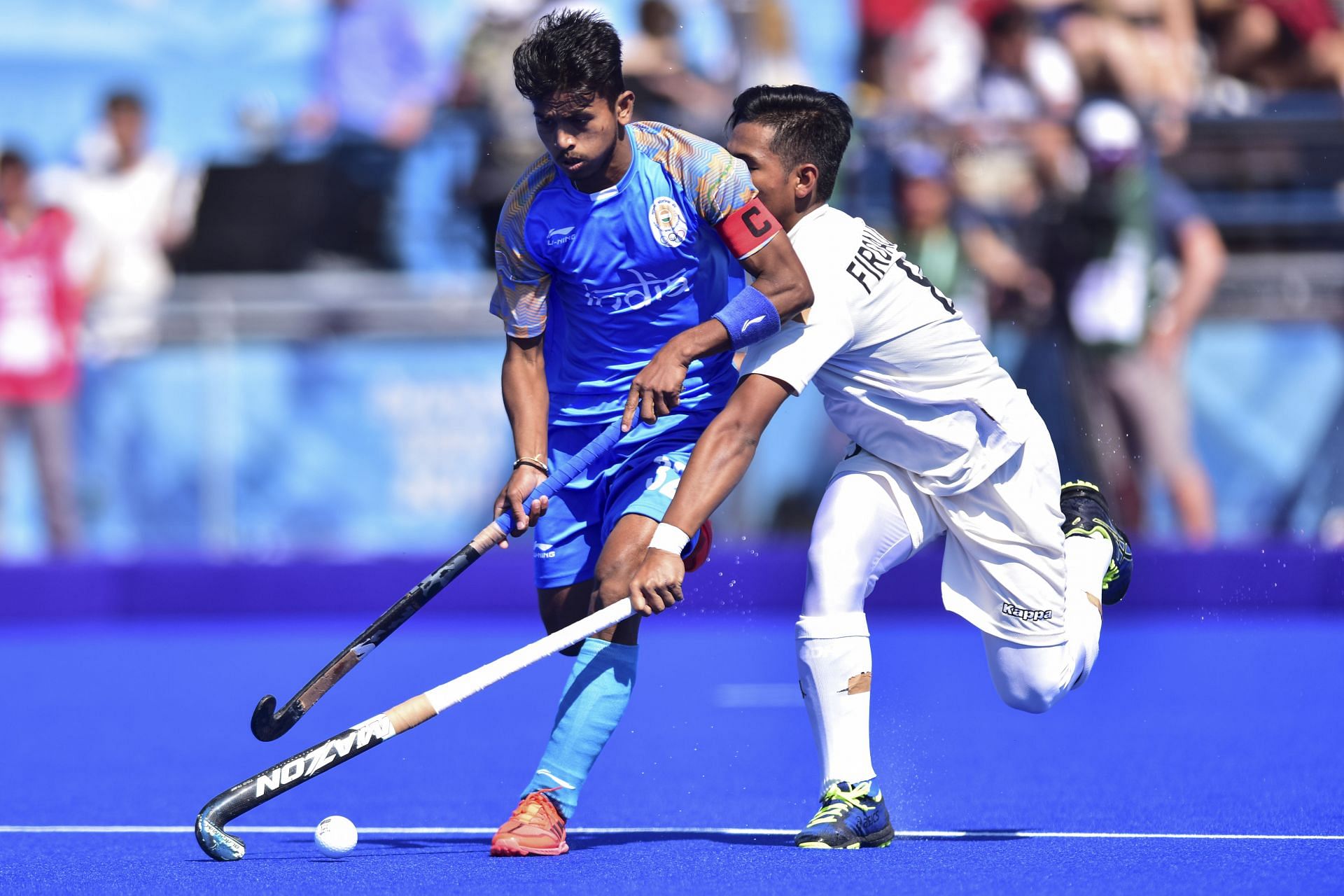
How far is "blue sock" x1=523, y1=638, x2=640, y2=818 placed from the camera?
4828mm

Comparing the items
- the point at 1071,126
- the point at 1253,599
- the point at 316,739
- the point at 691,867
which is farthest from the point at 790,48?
the point at 691,867

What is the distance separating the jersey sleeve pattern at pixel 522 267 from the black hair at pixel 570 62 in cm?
28

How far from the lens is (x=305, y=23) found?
12.6 meters

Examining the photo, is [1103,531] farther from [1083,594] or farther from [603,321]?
[603,321]

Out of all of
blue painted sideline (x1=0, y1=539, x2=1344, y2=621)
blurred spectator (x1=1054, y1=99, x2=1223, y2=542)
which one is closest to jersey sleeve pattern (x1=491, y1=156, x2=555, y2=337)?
blue painted sideline (x1=0, y1=539, x2=1344, y2=621)

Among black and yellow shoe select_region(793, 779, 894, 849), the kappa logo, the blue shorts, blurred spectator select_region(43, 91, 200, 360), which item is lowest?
black and yellow shoe select_region(793, 779, 894, 849)

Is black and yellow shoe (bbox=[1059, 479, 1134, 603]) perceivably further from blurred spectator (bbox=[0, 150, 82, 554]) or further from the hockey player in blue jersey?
blurred spectator (bbox=[0, 150, 82, 554])

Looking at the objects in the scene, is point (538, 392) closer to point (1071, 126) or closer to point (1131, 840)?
point (1131, 840)

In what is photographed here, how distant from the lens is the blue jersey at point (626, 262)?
484 centimetres

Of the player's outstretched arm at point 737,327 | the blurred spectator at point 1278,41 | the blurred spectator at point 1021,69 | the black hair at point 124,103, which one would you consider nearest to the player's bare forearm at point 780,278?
the player's outstretched arm at point 737,327

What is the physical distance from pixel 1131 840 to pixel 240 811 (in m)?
2.10

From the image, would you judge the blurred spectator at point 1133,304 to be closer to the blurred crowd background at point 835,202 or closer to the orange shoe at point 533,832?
the blurred crowd background at point 835,202

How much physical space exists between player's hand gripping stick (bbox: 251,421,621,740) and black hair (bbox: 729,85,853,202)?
82cm

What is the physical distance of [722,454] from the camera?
4668 mm
